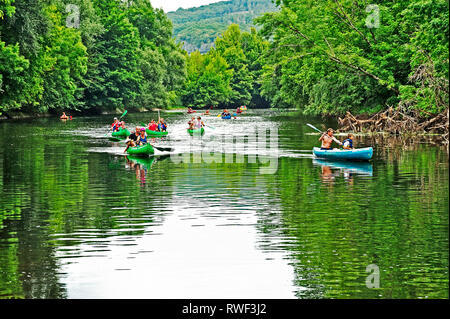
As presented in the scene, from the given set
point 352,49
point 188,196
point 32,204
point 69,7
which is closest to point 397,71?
point 352,49

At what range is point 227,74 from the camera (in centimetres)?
14162

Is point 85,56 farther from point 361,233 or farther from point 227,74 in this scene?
point 361,233

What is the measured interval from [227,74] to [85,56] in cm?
5669

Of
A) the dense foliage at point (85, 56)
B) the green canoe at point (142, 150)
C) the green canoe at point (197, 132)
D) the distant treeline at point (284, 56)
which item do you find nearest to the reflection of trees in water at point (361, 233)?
the distant treeline at point (284, 56)

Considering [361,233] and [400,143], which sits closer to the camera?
[361,233]

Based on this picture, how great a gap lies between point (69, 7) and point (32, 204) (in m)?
65.8

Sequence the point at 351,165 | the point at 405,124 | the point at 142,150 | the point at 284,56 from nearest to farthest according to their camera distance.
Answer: the point at 351,165 → the point at 142,150 → the point at 405,124 → the point at 284,56

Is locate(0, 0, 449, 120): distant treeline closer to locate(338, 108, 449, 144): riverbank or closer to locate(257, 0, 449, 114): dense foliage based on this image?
locate(257, 0, 449, 114): dense foliage

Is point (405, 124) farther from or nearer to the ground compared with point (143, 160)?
farther from the ground

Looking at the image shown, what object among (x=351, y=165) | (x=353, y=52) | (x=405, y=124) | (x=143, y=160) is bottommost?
(x=351, y=165)

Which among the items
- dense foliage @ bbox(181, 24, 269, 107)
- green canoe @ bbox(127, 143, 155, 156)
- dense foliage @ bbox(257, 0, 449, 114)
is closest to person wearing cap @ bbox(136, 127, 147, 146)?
green canoe @ bbox(127, 143, 155, 156)

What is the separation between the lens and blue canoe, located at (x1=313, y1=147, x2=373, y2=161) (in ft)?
94.5

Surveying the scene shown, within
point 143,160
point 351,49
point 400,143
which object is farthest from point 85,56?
point 143,160

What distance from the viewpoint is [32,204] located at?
18406 millimetres
